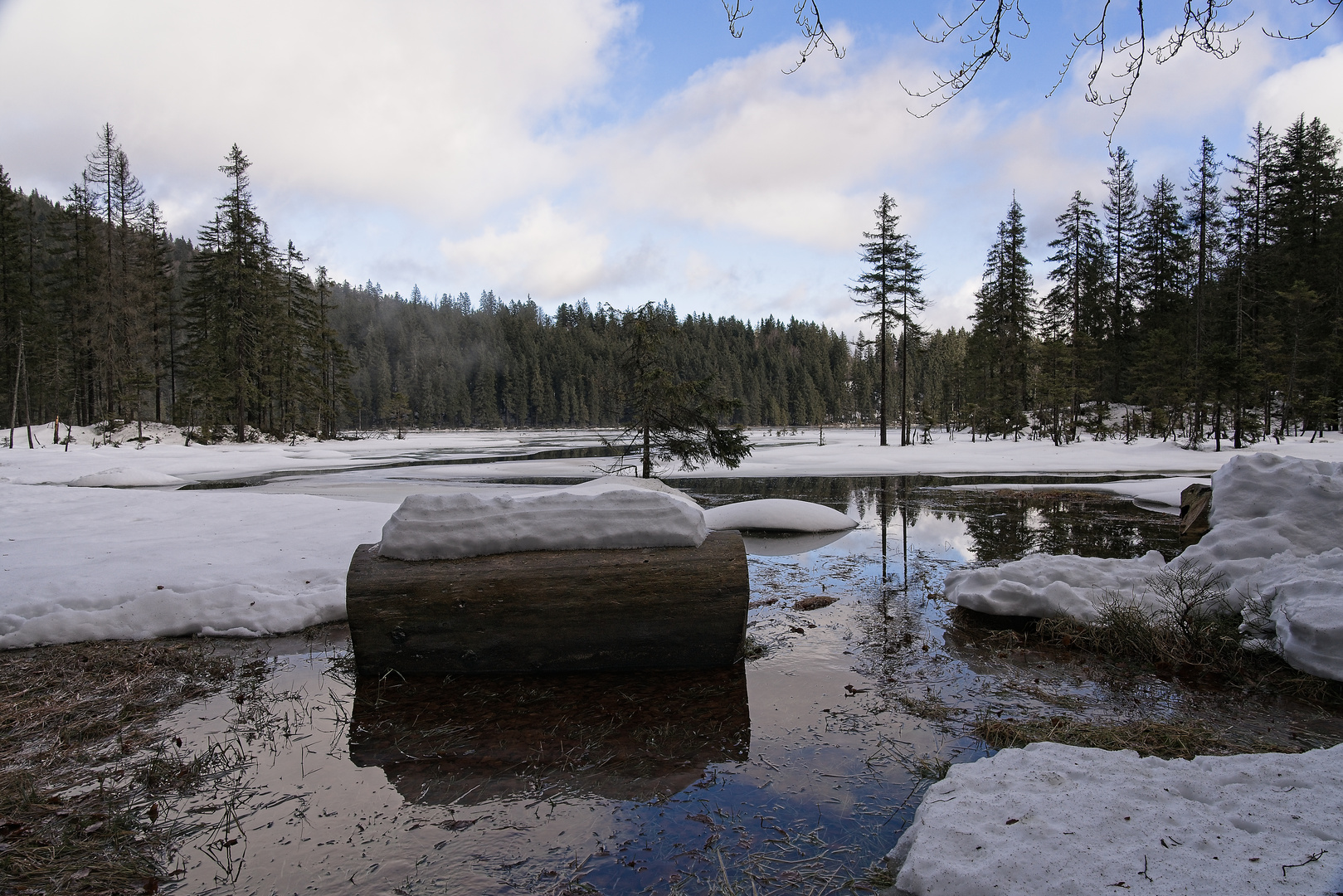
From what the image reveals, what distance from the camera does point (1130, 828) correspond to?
2.28m

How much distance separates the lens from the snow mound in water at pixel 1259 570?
4230 millimetres

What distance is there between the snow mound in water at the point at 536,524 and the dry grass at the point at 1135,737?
221cm

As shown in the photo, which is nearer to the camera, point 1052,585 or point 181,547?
point 1052,585

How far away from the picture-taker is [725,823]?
9.07ft

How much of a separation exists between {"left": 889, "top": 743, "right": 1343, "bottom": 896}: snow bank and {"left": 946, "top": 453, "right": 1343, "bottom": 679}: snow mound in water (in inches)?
79.5

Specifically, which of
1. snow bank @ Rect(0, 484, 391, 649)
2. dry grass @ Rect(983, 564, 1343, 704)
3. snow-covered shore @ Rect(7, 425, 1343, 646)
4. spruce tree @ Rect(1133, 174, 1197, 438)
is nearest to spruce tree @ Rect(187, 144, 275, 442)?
snow-covered shore @ Rect(7, 425, 1343, 646)

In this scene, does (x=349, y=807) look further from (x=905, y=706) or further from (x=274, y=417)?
(x=274, y=417)

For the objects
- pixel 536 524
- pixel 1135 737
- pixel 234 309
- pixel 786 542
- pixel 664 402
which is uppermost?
pixel 234 309

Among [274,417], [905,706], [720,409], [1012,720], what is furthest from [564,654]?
[274,417]

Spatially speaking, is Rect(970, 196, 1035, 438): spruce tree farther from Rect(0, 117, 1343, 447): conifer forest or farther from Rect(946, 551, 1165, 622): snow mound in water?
Rect(946, 551, 1165, 622): snow mound in water

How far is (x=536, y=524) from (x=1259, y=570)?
5708 mm

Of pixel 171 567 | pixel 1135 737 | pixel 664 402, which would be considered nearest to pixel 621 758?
pixel 1135 737

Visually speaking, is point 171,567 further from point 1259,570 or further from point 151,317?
point 151,317

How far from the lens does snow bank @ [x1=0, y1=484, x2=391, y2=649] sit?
5438 millimetres
